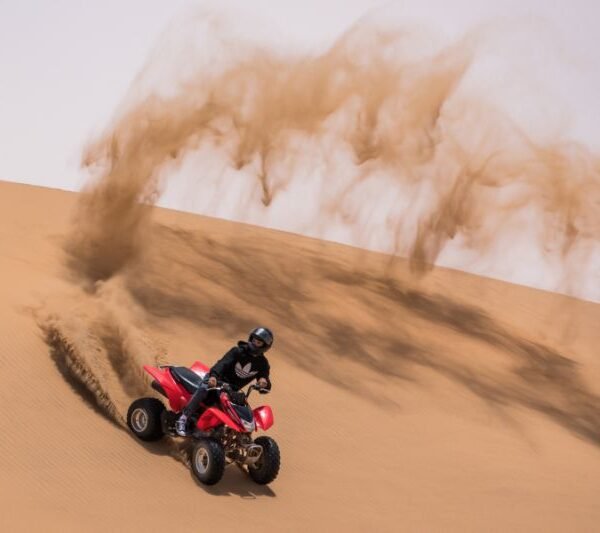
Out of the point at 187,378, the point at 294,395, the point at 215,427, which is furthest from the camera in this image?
the point at 294,395

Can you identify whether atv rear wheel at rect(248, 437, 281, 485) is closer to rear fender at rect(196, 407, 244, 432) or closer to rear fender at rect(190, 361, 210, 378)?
rear fender at rect(196, 407, 244, 432)

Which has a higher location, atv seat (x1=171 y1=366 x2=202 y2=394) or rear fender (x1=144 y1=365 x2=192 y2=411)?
atv seat (x1=171 y1=366 x2=202 y2=394)

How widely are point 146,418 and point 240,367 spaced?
3.76 ft

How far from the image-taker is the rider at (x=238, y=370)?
7871 millimetres

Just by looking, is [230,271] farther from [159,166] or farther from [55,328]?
[55,328]

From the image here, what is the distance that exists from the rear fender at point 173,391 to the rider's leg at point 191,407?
0.28m

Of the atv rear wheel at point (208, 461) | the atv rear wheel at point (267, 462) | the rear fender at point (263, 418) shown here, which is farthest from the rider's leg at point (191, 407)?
the atv rear wheel at point (267, 462)

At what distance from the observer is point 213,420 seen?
789 cm

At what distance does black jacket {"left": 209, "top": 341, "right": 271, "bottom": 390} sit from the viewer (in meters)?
8.00

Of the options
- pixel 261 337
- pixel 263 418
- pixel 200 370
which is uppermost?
pixel 261 337

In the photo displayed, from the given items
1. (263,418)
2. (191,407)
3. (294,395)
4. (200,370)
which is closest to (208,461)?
(191,407)

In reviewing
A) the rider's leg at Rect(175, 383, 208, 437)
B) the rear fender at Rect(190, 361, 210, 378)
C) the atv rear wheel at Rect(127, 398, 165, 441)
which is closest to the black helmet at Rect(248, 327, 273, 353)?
the rider's leg at Rect(175, 383, 208, 437)

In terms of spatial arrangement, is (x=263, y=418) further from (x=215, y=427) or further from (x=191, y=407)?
(x=191, y=407)

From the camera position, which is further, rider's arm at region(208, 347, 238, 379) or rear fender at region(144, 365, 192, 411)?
rear fender at region(144, 365, 192, 411)
